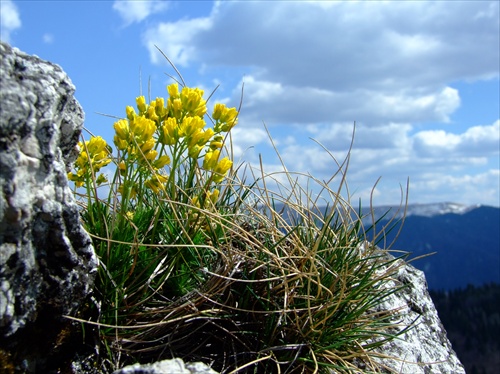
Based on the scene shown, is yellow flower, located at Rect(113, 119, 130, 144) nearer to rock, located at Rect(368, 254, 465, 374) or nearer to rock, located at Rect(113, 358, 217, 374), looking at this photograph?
rock, located at Rect(113, 358, 217, 374)

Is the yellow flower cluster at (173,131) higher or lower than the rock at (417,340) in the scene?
higher

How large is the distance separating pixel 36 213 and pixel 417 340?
299 centimetres

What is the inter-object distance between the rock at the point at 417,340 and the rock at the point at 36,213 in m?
2.14

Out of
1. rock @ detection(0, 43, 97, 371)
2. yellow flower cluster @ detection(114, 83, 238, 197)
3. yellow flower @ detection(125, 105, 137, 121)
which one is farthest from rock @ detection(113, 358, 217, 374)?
yellow flower @ detection(125, 105, 137, 121)

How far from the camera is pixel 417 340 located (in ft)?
14.0

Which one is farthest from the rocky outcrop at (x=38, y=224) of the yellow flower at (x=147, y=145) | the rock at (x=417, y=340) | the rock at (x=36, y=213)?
the rock at (x=417, y=340)

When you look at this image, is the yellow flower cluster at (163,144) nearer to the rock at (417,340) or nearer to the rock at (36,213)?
the rock at (36,213)

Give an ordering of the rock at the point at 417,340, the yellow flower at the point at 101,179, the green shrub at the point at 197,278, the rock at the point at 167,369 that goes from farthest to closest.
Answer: the rock at the point at 417,340 < the yellow flower at the point at 101,179 < the green shrub at the point at 197,278 < the rock at the point at 167,369

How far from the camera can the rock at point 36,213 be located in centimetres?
234

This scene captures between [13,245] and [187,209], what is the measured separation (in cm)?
134

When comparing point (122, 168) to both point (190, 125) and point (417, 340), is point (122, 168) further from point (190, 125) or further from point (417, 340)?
point (417, 340)

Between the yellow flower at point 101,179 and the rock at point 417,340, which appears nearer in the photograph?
the yellow flower at point 101,179

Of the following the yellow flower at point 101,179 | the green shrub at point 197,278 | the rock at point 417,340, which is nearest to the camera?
the green shrub at point 197,278

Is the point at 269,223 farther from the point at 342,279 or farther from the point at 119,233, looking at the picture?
the point at 119,233
